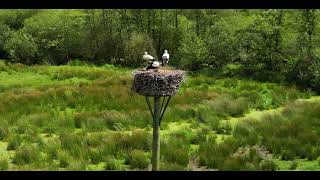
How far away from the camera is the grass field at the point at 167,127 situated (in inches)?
418

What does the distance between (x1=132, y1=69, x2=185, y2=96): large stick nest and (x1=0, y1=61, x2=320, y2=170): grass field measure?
1585 mm

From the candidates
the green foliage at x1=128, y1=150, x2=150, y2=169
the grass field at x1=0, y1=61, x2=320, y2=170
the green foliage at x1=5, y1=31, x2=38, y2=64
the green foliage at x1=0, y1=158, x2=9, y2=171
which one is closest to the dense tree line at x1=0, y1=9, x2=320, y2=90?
the green foliage at x1=5, y1=31, x2=38, y2=64

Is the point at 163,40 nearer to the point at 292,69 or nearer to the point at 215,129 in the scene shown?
the point at 292,69

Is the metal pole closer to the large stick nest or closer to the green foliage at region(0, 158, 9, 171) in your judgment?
the large stick nest

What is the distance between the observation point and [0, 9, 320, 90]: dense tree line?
70.8ft

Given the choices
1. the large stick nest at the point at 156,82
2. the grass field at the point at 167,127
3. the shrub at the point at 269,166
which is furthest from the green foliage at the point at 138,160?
the shrub at the point at 269,166

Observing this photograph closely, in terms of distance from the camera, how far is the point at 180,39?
26953 mm

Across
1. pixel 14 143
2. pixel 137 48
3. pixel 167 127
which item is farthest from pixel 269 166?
pixel 137 48

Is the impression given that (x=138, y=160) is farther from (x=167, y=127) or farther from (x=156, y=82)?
(x=167, y=127)

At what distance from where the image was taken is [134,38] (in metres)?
25.9

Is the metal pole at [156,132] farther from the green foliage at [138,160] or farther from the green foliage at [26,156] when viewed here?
the green foliage at [26,156]

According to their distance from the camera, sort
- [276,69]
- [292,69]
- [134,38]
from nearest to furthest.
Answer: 1. [292,69]
2. [276,69]
3. [134,38]

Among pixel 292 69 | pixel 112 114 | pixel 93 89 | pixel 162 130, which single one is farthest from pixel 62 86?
pixel 292 69

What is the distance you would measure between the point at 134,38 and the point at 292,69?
8385mm
